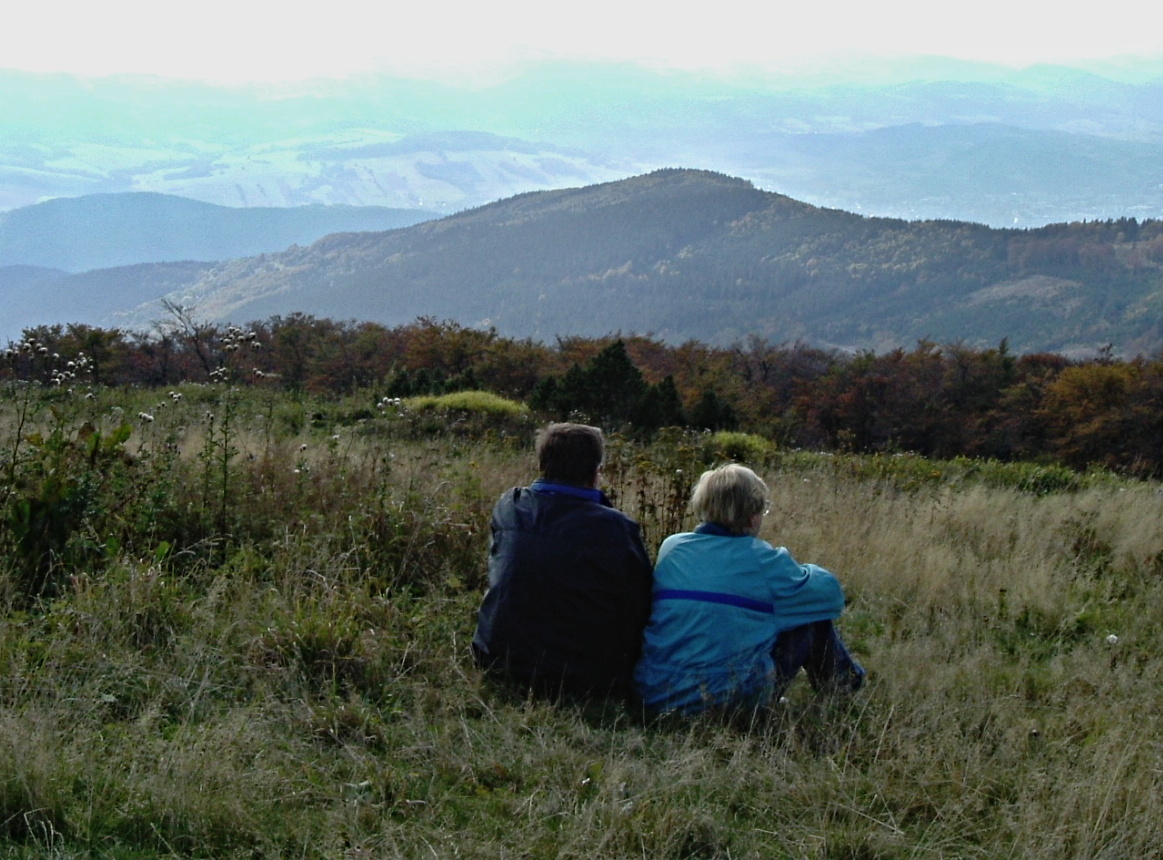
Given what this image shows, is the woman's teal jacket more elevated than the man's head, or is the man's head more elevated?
the man's head

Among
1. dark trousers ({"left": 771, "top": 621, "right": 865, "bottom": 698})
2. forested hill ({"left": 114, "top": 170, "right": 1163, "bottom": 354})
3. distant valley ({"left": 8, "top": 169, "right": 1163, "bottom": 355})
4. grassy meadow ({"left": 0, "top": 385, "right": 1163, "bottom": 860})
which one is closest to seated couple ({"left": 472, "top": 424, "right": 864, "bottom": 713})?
dark trousers ({"left": 771, "top": 621, "right": 865, "bottom": 698})

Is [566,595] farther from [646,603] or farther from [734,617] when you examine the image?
[734,617]

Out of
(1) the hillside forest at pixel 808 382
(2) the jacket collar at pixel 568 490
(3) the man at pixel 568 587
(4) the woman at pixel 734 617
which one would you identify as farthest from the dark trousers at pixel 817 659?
(1) the hillside forest at pixel 808 382

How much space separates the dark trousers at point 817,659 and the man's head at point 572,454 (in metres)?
0.88

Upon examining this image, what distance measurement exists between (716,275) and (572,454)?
151m

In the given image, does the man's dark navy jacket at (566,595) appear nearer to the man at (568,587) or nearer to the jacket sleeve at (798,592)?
the man at (568,587)

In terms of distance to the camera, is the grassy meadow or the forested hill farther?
the forested hill

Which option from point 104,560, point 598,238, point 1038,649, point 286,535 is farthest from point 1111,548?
point 598,238

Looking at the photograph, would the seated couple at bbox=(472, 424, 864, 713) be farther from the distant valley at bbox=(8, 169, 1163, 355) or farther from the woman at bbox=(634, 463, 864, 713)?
the distant valley at bbox=(8, 169, 1163, 355)

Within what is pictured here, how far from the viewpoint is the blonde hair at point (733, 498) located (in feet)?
10.9

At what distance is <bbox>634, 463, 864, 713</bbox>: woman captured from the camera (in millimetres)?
3225

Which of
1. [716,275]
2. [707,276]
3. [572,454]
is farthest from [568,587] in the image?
[707,276]

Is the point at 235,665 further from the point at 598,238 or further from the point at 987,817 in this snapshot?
the point at 598,238

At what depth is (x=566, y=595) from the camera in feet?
10.9
